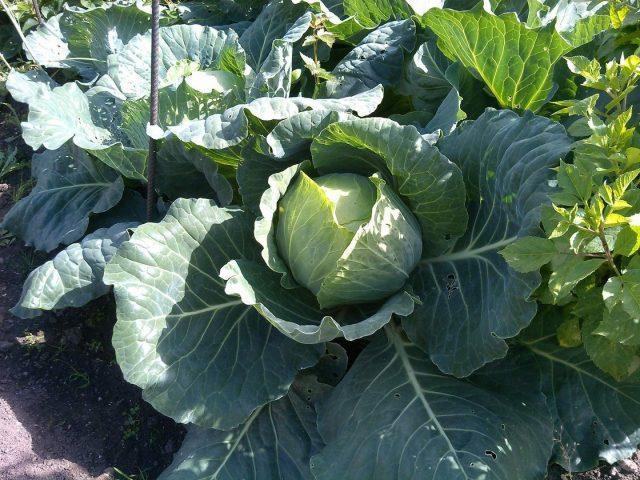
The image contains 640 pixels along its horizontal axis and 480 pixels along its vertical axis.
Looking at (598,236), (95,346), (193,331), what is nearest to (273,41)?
(193,331)

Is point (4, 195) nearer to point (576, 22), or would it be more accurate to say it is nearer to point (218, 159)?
point (218, 159)

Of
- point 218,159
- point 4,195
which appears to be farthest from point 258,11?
point 4,195

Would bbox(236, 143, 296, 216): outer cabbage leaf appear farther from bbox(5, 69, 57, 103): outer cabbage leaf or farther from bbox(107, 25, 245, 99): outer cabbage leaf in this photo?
bbox(5, 69, 57, 103): outer cabbage leaf

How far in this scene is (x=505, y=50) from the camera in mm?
2834

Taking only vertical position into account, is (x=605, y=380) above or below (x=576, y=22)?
below

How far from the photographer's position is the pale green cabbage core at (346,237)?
2.46 metres

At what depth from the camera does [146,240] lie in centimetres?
266

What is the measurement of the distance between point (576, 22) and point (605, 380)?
1.61 metres

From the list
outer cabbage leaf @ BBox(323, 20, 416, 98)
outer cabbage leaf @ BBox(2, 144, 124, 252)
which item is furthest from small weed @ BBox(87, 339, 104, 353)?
outer cabbage leaf @ BBox(323, 20, 416, 98)

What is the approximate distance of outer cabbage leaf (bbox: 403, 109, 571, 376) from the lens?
234 cm

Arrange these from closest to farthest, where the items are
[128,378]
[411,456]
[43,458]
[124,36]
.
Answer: [411,456] < [128,378] < [43,458] < [124,36]

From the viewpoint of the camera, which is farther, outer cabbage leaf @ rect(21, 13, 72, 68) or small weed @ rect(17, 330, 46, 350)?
outer cabbage leaf @ rect(21, 13, 72, 68)

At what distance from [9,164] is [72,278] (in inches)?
61.1

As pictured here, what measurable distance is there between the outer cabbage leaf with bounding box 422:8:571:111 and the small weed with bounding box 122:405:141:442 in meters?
2.12
